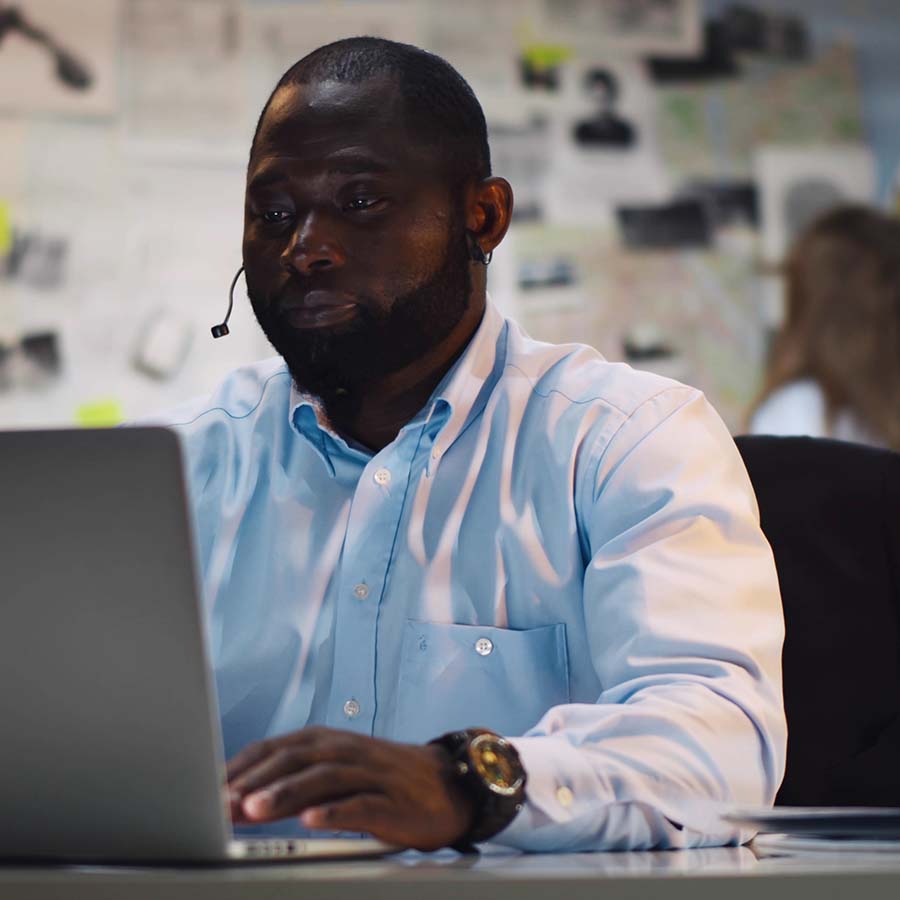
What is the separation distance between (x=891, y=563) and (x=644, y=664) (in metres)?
0.40

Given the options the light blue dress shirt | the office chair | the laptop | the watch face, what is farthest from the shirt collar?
the laptop

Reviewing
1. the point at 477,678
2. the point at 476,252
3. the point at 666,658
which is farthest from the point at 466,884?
the point at 476,252

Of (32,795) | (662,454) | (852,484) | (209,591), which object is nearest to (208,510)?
(209,591)

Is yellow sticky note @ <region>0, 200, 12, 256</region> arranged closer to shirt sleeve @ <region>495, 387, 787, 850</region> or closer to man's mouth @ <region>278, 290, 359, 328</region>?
man's mouth @ <region>278, 290, 359, 328</region>

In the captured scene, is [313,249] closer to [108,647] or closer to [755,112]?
[108,647]

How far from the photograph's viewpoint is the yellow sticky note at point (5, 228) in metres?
2.84

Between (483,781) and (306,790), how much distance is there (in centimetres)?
11

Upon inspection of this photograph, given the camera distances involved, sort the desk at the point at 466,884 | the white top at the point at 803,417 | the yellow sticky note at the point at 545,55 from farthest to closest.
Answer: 1. the yellow sticky note at the point at 545,55
2. the white top at the point at 803,417
3. the desk at the point at 466,884

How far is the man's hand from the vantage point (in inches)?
26.7

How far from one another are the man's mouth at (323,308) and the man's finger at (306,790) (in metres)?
0.65

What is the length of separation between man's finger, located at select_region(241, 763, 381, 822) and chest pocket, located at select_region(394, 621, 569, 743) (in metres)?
0.43

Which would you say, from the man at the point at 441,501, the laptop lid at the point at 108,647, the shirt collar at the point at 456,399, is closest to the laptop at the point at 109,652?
the laptop lid at the point at 108,647

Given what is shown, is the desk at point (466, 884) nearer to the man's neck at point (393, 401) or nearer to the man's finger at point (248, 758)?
the man's finger at point (248, 758)

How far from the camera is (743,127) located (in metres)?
3.03
